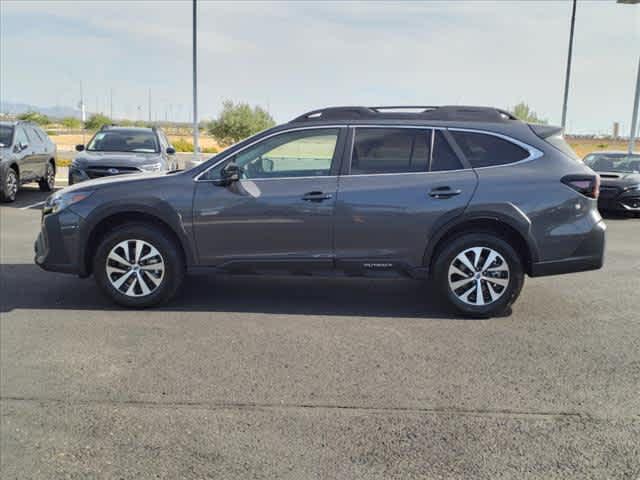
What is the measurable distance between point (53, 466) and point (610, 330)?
4.45 meters

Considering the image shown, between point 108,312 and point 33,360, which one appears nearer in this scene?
point 33,360

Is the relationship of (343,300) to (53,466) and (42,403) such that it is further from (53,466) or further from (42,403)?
(53,466)

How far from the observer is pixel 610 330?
5.23m

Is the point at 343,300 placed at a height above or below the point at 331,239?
below

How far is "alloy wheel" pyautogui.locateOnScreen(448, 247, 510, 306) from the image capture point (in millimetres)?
5430

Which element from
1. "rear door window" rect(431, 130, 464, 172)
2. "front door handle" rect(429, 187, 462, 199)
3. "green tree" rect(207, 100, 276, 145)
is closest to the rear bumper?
"front door handle" rect(429, 187, 462, 199)

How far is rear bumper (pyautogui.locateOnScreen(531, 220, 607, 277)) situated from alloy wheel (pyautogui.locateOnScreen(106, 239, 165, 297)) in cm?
346

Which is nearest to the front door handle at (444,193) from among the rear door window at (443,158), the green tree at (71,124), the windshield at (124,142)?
the rear door window at (443,158)

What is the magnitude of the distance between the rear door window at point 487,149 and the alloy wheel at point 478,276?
805mm

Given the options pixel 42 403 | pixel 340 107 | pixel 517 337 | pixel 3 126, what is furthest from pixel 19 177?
pixel 517 337

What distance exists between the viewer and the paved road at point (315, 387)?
10.2 ft

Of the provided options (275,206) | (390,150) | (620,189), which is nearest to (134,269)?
(275,206)

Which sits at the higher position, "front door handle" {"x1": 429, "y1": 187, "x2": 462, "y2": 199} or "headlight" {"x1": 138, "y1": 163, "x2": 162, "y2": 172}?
"front door handle" {"x1": 429, "y1": 187, "x2": 462, "y2": 199}

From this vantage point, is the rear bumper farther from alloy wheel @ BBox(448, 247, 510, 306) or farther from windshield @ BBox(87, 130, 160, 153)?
windshield @ BBox(87, 130, 160, 153)
